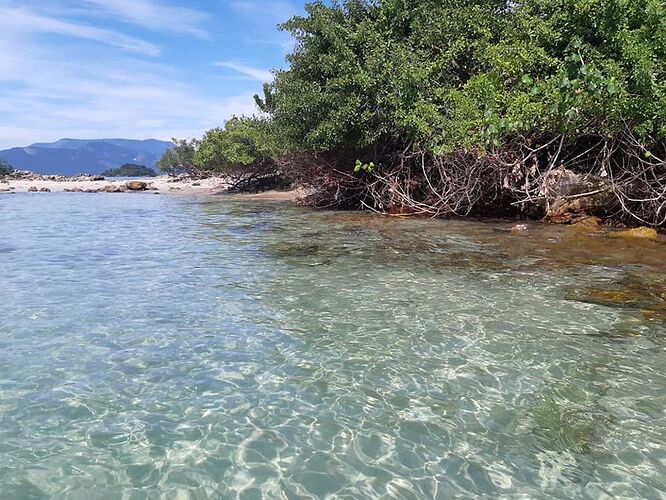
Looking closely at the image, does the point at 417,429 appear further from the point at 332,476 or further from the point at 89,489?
the point at 89,489

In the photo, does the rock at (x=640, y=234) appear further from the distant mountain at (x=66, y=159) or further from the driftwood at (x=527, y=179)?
the distant mountain at (x=66, y=159)

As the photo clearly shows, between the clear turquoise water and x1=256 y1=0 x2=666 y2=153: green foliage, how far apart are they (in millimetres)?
3183

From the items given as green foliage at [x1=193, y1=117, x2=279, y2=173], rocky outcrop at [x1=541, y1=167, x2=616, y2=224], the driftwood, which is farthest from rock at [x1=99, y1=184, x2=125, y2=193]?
rocky outcrop at [x1=541, y1=167, x2=616, y2=224]

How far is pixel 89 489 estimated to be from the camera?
293cm

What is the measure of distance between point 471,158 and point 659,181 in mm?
4637

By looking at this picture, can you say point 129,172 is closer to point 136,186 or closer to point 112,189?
point 112,189

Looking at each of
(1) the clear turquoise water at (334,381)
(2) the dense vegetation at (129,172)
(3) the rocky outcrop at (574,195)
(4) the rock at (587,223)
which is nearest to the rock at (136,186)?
(1) the clear turquoise water at (334,381)

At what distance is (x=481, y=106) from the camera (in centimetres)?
1248

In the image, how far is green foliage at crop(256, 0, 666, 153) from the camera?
9.53 meters

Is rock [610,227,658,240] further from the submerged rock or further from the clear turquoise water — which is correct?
the clear turquoise water

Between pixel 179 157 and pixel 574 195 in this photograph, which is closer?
pixel 574 195

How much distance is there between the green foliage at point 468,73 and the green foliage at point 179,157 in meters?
32.0

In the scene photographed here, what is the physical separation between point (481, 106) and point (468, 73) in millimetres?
3202

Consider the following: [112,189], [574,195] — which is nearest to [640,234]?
[574,195]
